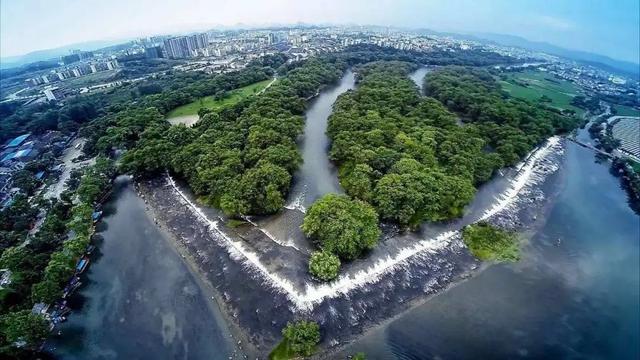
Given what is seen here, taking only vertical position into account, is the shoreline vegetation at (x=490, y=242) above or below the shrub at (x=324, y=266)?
below

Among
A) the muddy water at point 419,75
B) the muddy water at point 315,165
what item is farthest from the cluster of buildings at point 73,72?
the muddy water at point 419,75

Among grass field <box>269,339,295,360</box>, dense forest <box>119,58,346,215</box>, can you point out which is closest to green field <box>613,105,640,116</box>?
dense forest <box>119,58,346,215</box>

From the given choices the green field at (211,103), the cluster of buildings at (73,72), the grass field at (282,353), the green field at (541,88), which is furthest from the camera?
the cluster of buildings at (73,72)

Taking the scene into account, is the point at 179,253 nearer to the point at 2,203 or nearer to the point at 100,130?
the point at 2,203

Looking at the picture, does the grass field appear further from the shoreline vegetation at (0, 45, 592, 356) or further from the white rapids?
the white rapids

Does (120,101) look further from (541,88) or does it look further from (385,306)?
(541,88)

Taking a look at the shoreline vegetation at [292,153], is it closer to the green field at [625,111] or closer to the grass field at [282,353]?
the grass field at [282,353]

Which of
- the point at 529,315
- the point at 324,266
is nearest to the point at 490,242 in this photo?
the point at 529,315

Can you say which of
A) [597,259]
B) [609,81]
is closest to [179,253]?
[597,259]
